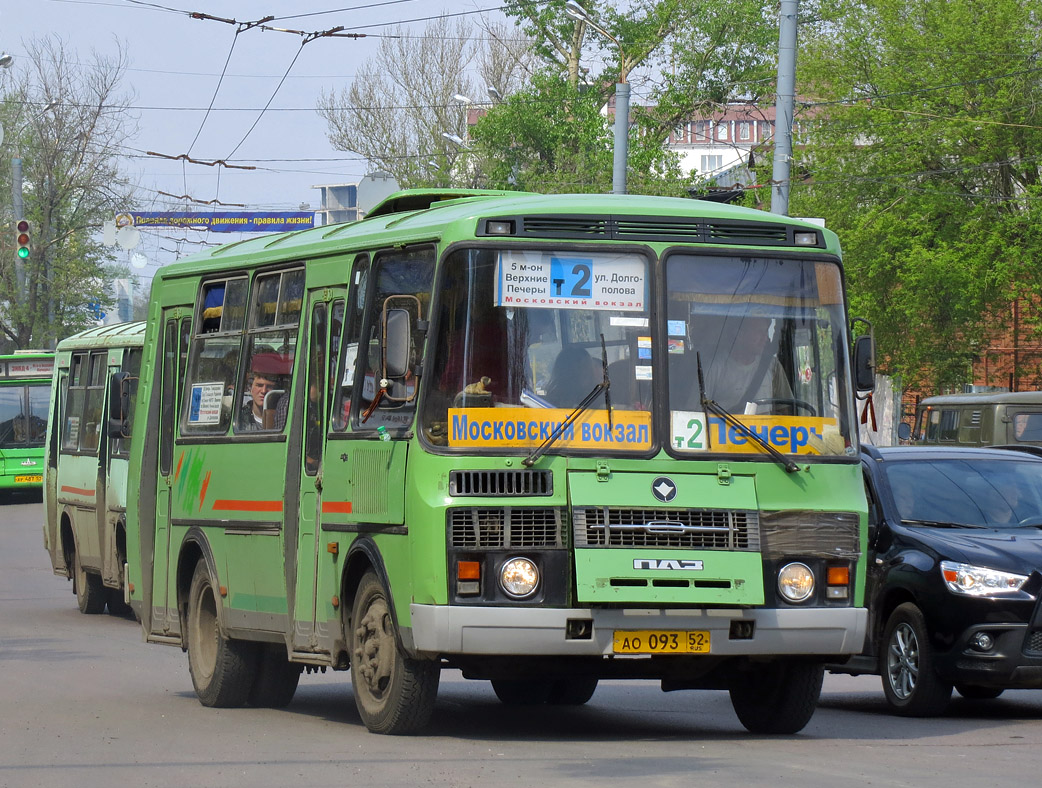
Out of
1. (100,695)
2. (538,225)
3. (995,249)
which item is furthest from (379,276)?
(995,249)

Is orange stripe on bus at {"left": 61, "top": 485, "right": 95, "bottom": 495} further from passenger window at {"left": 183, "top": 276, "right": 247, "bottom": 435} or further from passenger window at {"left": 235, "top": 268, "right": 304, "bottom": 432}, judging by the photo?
passenger window at {"left": 235, "top": 268, "right": 304, "bottom": 432}

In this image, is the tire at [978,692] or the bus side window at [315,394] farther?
the tire at [978,692]

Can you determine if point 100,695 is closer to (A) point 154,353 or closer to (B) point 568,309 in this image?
(A) point 154,353

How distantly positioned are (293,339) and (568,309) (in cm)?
240

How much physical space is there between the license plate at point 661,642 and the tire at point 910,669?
8.70 feet

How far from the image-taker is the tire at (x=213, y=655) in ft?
38.5

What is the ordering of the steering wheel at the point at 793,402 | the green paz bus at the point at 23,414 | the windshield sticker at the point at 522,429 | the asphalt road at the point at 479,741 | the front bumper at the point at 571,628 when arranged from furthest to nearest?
the green paz bus at the point at 23,414, the steering wheel at the point at 793,402, the windshield sticker at the point at 522,429, the front bumper at the point at 571,628, the asphalt road at the point at 479,741

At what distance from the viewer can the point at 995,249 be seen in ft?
142

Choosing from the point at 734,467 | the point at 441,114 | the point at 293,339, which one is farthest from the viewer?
the point at 441,114

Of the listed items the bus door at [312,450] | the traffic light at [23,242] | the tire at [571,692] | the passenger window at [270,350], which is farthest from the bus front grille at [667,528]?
the traffic light at [23,242]

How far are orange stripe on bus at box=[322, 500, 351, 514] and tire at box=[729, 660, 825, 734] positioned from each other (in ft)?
7.37

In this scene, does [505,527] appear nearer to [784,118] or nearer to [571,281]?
[571,281]

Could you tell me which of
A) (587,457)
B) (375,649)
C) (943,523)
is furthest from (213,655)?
(943,523)

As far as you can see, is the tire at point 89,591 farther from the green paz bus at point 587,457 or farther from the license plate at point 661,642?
the license plate at point 661,642
